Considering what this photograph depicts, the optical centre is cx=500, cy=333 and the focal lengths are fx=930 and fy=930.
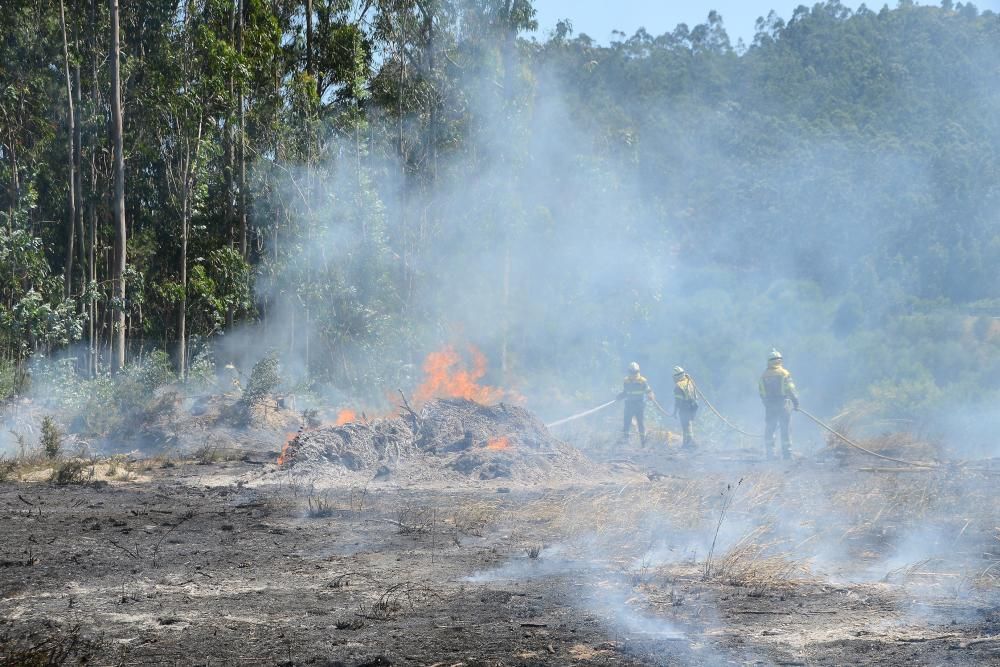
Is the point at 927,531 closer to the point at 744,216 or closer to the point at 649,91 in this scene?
the point at 744,216

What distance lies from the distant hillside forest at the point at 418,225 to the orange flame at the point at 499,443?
8.47 meters

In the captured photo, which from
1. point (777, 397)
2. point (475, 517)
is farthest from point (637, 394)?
point (475, 517)

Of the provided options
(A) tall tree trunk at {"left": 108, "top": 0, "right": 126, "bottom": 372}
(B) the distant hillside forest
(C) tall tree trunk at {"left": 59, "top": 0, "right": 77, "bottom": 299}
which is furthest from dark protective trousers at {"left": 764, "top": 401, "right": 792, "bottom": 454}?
(C) tall tree trunk at {"left": 59, "top": 0, "right": 77, "bottom": 299}

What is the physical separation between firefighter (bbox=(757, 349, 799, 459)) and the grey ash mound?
4.15 m

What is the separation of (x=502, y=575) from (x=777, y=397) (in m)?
10.8

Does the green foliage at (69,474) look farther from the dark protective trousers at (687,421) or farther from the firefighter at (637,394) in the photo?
the dark protective trousers at (687,421)

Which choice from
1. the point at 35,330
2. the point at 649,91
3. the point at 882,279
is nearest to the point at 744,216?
the point at 882,279

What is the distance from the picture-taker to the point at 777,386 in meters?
17.3

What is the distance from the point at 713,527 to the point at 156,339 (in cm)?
2444

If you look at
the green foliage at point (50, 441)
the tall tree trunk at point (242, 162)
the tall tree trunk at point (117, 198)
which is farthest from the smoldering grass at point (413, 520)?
the tall tree trunk at point (242, 162)

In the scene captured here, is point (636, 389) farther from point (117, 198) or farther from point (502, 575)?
point (502, 575)

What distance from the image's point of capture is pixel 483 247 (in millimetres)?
29703

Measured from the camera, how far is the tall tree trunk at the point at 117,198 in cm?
2017

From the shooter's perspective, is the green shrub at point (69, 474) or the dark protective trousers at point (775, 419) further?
the dark protective trousers at point (775, 419)
